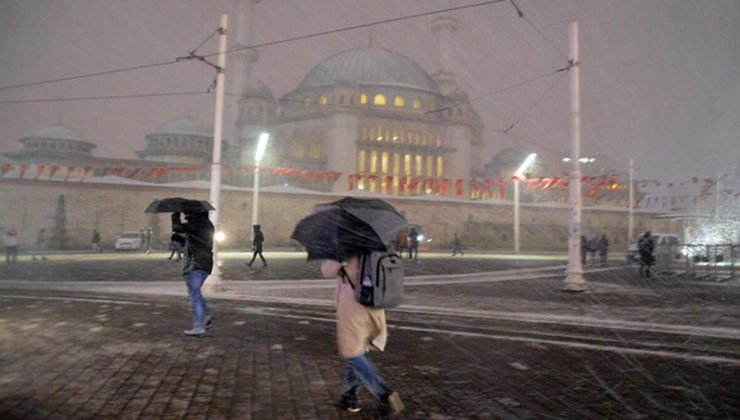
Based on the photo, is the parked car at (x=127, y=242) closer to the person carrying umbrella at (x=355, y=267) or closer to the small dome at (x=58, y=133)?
the person carrying umbrella at (x=355, y=267)

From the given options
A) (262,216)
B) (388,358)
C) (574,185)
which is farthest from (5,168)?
(388,358)

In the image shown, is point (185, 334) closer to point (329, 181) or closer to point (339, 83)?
point (329, 181)

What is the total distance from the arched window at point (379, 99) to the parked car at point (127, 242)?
46.4m

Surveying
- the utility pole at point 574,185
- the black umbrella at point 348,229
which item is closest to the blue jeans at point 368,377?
the black umbrella at point 348,229

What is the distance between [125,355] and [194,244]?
67.7 inches

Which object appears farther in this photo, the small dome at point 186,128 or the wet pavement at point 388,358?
the small dome at point 186,128

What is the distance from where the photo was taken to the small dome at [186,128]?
76.4m

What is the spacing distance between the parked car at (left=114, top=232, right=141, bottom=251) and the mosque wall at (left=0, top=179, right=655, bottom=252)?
6.25ft

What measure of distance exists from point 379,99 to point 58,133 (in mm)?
42682

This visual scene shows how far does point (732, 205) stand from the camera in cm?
4138

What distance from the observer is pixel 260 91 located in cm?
8031

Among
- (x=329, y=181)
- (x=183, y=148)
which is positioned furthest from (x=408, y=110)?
(x=183, y=148)

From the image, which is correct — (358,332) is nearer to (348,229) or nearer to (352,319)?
(352,319)

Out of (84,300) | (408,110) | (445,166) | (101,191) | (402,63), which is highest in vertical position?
(402,63)
